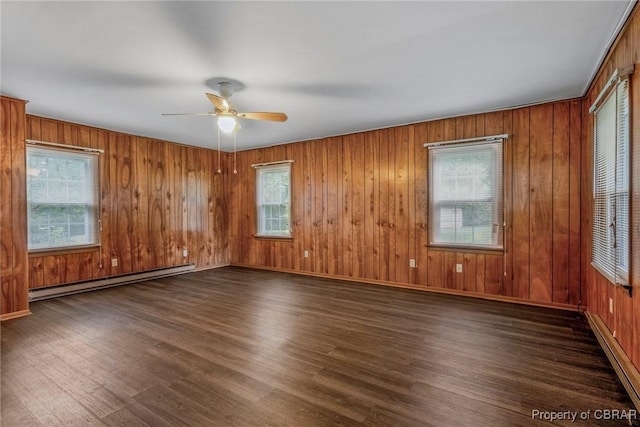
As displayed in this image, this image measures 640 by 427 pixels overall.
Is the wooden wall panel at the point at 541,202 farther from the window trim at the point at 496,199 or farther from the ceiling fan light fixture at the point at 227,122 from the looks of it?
the ceiling fan light fixture at the point at 227,122

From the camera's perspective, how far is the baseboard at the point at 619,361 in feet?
6.07

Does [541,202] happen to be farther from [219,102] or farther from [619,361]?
[219,102]

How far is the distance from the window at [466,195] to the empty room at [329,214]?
0.09 ft

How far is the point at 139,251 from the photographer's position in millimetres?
5070

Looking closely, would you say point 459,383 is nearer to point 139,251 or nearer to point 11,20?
point 11,20

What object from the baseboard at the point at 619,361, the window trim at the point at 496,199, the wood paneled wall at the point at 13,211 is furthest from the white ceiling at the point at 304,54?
the baseboard at the point at 619,361

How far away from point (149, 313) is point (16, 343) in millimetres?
1054

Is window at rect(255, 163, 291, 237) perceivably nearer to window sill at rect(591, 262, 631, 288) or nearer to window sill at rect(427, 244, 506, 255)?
window sill at rect(427, 244, 506, 255)

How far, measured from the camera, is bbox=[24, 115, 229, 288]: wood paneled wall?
427 cm

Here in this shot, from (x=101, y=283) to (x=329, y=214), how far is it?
358cm

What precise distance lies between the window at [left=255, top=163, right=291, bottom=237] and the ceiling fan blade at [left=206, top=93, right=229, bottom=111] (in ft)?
9.05

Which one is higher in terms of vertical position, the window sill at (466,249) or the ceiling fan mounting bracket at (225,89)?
the ceiling fan mounting bracket at (225,89)

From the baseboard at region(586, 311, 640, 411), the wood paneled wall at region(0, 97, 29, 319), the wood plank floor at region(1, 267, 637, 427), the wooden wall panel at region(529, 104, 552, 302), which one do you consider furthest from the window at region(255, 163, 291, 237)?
the baseboard at region(586, 311, 640, 411)

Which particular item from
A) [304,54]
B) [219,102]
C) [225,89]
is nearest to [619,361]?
[304,54]
